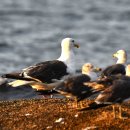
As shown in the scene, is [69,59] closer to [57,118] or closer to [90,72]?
[90,72]

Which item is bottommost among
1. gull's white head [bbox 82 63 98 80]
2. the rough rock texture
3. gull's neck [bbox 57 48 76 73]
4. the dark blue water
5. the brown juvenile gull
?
the rough rock texture

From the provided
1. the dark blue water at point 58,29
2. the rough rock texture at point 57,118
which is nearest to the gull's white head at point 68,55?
the rough rock texture at point 57,118

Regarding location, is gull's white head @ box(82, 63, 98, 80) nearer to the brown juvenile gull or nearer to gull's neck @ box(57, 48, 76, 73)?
gull's neck @ box(57, 48, 76, 73)

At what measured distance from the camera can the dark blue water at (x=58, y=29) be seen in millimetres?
27672

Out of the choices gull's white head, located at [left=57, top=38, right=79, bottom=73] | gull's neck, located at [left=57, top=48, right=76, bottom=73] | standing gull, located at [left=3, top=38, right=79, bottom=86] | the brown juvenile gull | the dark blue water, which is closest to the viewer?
the brown juvenile gull

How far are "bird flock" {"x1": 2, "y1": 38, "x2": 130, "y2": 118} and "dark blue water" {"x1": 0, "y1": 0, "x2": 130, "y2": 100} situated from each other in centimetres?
995

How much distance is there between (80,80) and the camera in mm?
11820

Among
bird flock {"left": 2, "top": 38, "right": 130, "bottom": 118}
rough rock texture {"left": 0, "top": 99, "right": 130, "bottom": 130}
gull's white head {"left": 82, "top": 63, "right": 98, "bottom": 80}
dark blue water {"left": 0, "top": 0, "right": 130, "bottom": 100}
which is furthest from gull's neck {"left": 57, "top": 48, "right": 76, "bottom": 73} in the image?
dark blue water {"left": 0, "top": 0, "right": 130, "bottom": 100}

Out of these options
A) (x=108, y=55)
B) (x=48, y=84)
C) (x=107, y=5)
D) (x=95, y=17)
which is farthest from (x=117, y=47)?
(x=48, y=84)

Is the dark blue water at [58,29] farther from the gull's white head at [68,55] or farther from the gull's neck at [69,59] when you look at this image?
the gull's neck at [69,59]

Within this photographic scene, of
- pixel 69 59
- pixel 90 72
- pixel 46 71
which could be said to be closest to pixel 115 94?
pixel 90 72

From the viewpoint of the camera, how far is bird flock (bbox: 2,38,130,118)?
1116 centimetres

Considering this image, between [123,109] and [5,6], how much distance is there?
32.9 m

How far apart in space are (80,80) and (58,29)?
2310cm
